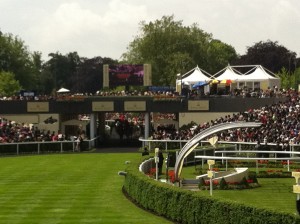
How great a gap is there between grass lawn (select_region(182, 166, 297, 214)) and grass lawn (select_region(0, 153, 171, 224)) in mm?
3040

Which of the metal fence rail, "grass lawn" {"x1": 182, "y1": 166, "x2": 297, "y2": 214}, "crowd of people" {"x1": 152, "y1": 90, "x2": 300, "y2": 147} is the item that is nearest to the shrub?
"grass lawn" {"x1": 182, "y1": 166, "x2": 297, "y2": 214}

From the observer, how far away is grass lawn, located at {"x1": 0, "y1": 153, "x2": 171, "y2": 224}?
2122 cm

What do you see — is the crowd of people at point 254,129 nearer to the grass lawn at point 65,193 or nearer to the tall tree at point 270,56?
the grass lawn at point 65,193

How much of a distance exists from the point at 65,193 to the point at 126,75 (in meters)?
37.0

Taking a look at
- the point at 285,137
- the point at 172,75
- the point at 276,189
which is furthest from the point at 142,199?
the point at 172,75

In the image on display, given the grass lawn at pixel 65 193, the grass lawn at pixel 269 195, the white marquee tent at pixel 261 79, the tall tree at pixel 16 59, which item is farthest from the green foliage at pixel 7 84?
the grass lawn at pixel 269 195

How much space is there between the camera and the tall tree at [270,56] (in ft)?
349

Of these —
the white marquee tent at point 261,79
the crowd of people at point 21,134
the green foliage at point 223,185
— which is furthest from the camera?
the white marquee tent at point 261,79

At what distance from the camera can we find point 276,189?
27953 mm

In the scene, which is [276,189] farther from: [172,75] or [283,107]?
[172,75]

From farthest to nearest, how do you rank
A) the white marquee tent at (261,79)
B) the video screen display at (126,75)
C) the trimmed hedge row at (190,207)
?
the white marquee tent at (261,79) < the video screen display at (126,75) < the trimmed hedge row at (190,207)

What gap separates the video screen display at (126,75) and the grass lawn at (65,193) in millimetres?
20946

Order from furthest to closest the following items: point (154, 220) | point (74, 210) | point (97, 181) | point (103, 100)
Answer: point (103, 100) → point (97, 181) → point (74, 210) → point (154, 220)

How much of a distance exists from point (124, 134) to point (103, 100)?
240 inches
